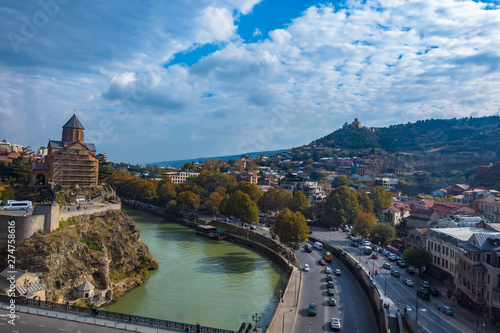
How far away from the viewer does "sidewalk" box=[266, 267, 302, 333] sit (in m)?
21.0

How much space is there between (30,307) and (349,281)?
2570 cm

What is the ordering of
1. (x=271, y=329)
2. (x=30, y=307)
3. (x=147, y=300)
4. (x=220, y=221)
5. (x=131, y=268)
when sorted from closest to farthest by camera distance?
1. (x=30, y=307)
2. (x=271, y=329)
3. (x=147, y=300)
4. (x=131, y=268)
5. (x=220, y=221)

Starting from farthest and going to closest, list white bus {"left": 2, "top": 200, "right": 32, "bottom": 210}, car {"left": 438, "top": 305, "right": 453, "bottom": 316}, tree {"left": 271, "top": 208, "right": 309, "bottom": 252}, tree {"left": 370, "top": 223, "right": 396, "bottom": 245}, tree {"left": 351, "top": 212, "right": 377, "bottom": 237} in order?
tree {"left": 351, "top": 212, "right": 377, "bottom": 237}
tree {"left": 370, "top": 223, "right": 396, "bottom": 245}
tree {"left": 271, "top": 208, "right": 309, "bottom": 252}
white bus {"left": 2, "top": 200, "right": 32, "bottom": 210}
car {"left": 438, "top": 305, "right": 453, "bottom": 316}

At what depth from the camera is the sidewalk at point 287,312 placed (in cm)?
2102

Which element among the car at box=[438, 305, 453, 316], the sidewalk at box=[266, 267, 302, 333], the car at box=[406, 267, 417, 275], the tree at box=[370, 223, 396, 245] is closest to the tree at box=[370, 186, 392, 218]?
the tree at box=[370, 223, 396, 245]

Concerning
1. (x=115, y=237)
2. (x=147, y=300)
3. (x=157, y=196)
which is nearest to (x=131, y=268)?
(x=115, y=237)

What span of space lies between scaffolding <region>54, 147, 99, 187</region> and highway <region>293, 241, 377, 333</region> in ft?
113

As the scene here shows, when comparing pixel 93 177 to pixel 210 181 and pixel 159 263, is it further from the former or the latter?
pixel 210 181

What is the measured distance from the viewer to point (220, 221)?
62250 millimetres

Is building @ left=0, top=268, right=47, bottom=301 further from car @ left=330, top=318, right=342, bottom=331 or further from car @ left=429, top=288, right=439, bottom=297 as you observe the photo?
car @ left=429, top=288, right=439, bottom=297

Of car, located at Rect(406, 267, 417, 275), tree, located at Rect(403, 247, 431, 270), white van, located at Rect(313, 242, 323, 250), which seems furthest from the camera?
white van, located at Rect(313, 242, 323, 250)

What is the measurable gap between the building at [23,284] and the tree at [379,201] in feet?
193

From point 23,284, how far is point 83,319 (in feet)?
23.7

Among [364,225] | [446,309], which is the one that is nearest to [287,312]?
[446,309]
